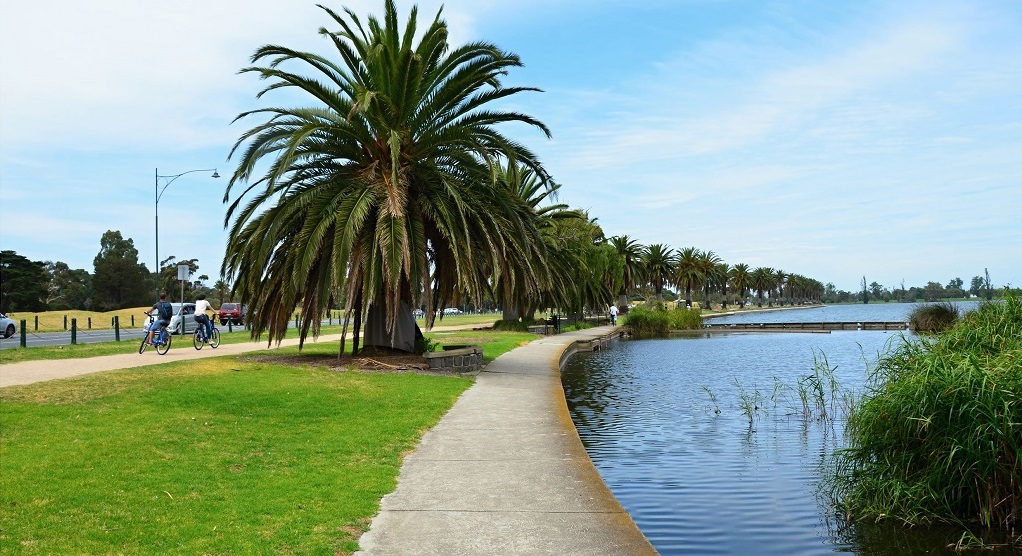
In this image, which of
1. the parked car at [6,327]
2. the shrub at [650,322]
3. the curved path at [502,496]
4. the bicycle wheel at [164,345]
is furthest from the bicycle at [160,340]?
the shrub at [650,322]

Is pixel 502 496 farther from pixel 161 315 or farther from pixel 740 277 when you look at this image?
pixel 740 277

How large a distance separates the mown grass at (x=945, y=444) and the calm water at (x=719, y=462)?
0.33 metres

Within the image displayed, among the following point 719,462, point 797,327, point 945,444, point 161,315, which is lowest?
point 719,462

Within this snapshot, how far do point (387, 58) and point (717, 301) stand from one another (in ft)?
590

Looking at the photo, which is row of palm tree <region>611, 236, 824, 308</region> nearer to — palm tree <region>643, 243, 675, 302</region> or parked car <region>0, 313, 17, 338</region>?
palm tree <region>643, 243, 675, 302</region>

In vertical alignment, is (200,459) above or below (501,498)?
above

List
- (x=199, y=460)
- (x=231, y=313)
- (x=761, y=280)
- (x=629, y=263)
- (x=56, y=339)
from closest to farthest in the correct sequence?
(x=199, y=460) → (x=56, y=339) → (x=231, y=313) → (x=629, y=263) → (x=761, y=280)

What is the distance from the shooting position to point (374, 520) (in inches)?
273

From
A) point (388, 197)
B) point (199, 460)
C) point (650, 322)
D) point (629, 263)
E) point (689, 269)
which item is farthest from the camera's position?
point (689, 269)

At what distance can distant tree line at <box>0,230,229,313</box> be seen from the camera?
9006 centimetres

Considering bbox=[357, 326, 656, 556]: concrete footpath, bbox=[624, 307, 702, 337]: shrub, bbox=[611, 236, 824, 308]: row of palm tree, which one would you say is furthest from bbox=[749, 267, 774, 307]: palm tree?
bbox=[357, 326, 656, 556]: concrete footpath

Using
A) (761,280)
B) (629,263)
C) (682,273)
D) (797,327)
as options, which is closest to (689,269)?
(682,273)

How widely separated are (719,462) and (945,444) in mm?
3953

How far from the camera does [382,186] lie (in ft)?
64.4
